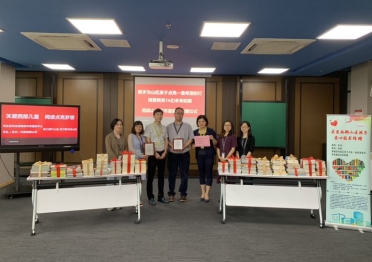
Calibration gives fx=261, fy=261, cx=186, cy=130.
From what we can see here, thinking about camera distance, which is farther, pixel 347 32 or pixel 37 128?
pixel 37 128

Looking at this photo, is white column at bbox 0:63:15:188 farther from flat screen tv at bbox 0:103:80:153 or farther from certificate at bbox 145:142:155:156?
certificate at bbox 145:142:155:156

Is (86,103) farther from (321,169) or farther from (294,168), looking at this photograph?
(321,169)

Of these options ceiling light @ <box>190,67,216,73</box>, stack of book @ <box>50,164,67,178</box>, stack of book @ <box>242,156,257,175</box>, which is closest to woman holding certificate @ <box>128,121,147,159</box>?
stack of book @ <box>50,164,67,178</box>

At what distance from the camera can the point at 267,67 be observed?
5977 millimetres

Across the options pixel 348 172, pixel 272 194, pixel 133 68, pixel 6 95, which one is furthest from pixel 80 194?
pixel 6 95

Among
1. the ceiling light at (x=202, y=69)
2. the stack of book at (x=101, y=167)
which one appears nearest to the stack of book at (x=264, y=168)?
the stack of book at (x=101, y=167)

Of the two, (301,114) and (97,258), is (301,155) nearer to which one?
(301,114)

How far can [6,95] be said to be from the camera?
18.8ft

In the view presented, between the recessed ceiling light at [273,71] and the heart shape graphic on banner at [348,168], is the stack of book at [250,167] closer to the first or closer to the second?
the heart shape graphic on banner at [348,168]

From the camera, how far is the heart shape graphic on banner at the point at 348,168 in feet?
10.9

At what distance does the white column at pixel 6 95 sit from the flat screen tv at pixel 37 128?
3.73 ft

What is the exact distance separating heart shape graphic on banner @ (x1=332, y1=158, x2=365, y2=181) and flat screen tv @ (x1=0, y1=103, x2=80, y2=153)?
464 cm

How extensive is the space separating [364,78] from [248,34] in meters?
3.32

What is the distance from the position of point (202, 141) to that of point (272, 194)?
136 cm
